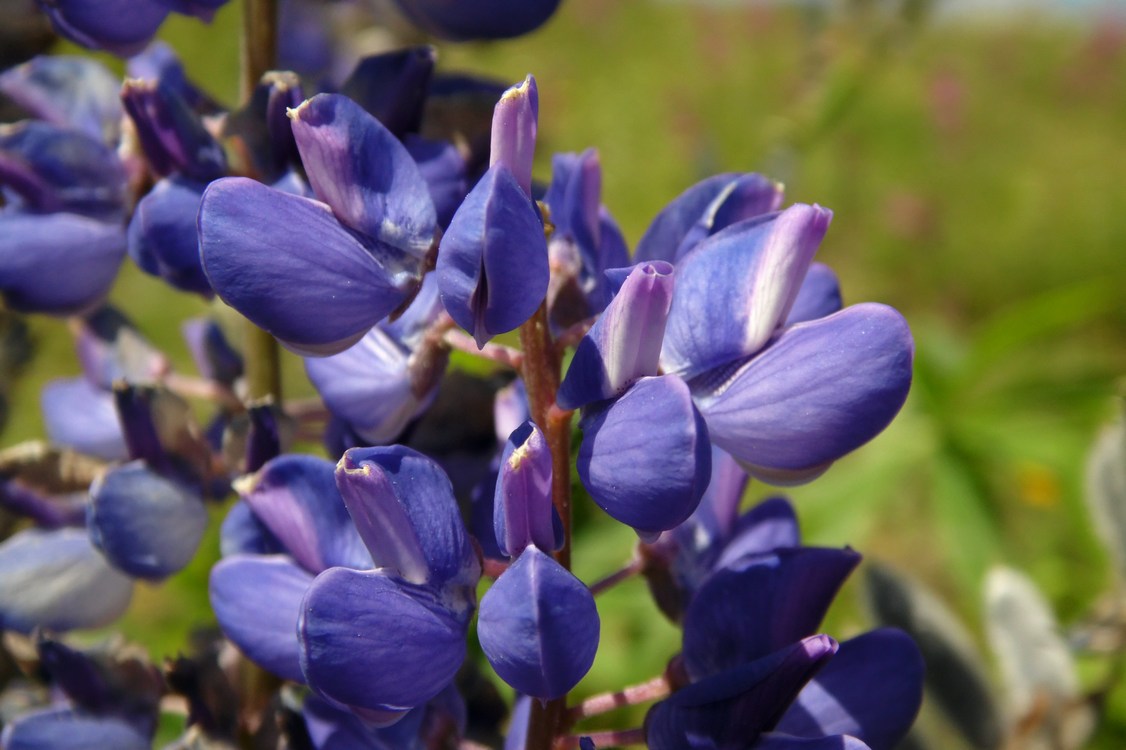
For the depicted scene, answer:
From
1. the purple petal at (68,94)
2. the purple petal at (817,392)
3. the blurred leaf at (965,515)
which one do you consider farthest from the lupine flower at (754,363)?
the blurred leaf at (965,515)

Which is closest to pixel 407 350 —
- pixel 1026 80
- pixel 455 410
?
pixel 455 410

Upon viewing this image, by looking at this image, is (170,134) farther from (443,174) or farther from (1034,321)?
(1034,321)

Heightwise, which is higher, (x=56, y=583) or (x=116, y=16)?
(x=116, y=16)

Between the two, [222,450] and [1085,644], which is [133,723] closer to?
[222,450]

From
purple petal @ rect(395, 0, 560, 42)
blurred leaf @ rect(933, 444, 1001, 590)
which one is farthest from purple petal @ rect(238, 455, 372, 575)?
blurred leaf @ rect(933, 444, 1001, 590)

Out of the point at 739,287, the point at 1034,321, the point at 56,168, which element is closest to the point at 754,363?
the point at 739,287

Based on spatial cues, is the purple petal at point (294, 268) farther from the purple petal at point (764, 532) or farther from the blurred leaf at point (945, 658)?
the blurred leaf at point (945, 658)

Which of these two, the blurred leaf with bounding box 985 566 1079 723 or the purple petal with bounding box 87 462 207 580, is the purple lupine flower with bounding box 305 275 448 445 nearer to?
the purple petal with bounding box 87 462 207 580
